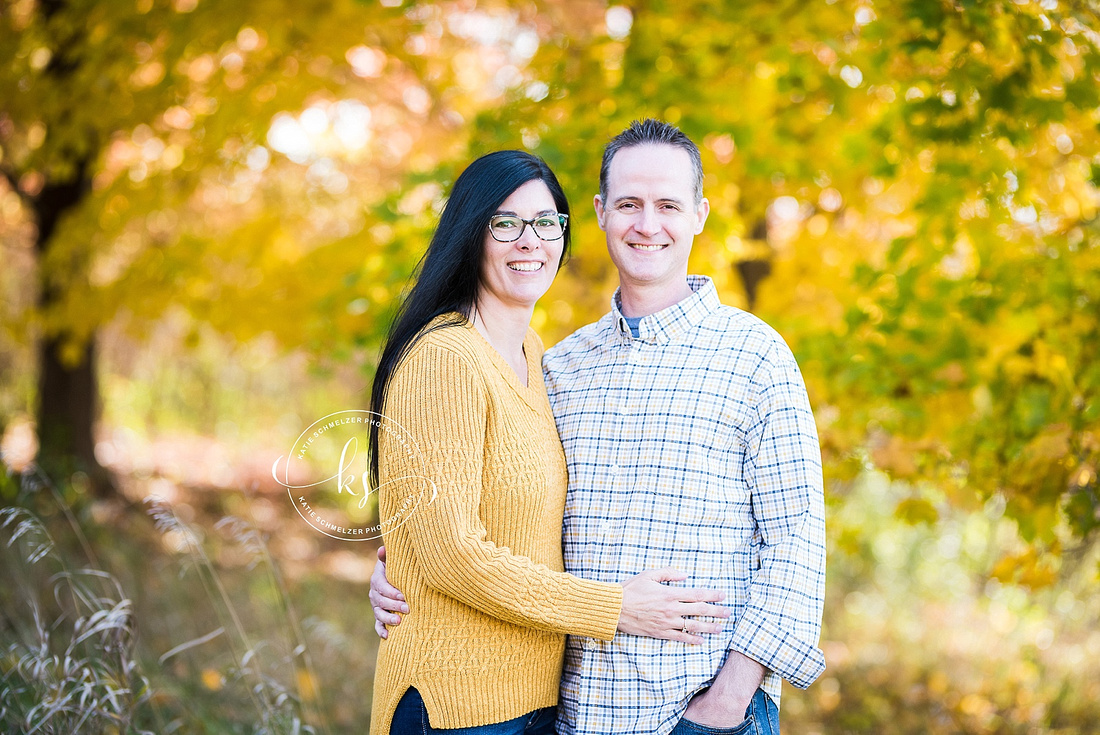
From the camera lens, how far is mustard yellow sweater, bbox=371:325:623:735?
1841 millimetres

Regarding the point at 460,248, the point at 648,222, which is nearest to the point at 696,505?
the point at 648,222

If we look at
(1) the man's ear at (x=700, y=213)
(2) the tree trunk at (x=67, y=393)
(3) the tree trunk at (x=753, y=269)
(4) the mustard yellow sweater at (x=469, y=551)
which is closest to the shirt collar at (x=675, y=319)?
(1) the man's ear at (x=700, y=213)

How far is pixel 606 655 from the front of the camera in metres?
2.02

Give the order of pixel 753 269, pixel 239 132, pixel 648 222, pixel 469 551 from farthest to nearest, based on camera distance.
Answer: pixel 753 269, pixel 239 132, pixel 648 222, pixel 469 551

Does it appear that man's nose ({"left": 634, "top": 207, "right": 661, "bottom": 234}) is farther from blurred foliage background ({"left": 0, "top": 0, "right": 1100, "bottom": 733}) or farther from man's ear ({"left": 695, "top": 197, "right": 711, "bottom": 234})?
blurred foliage background ({"left": 0, "top": 0, "right": 1100, "bottom": 733})

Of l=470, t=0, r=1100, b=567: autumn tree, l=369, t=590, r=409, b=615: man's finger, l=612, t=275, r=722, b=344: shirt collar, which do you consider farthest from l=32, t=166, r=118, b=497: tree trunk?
l=612, t=275, r=722, b=344: shirt collar

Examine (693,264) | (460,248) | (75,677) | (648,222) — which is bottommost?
(75,677)

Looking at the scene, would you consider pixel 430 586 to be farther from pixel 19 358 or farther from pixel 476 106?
pixel 19 358

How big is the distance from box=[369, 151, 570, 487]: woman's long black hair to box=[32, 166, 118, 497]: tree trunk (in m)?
6.36

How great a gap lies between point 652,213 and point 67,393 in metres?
7.51

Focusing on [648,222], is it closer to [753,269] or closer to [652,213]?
[652,213]

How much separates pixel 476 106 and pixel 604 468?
4890 millimetres

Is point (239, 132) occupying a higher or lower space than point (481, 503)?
higher

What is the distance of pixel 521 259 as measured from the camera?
210cm
